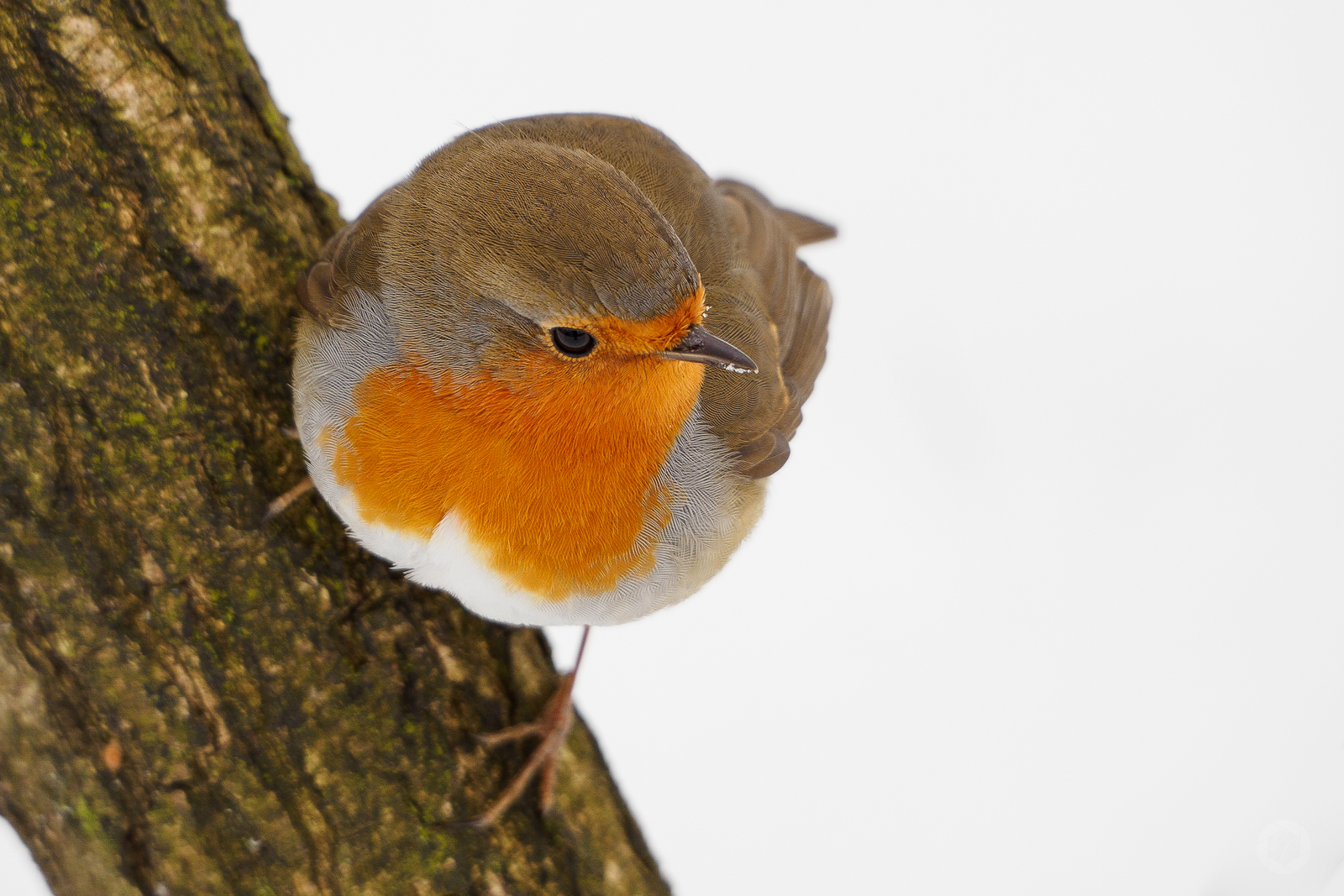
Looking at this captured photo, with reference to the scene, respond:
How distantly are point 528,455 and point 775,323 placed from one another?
49.3 inches

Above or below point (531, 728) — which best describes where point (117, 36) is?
above

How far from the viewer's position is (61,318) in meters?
2.27

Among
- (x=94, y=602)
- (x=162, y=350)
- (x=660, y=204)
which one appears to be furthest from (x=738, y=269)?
(x=94, y=602)

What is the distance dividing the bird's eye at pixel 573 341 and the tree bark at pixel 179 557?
851 millimetres

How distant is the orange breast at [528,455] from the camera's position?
226 centimetres

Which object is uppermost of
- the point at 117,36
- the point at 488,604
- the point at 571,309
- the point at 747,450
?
the point at 117,36

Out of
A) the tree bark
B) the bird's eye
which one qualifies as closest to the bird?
the bird's eye

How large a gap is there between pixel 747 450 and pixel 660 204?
0.70 metres

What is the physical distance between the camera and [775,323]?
3.33 m

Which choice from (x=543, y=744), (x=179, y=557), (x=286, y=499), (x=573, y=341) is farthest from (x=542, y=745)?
(x=573, y=341)

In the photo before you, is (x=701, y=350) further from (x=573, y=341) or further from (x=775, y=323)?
(x=775, y=323)

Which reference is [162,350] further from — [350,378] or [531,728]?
[531,728]

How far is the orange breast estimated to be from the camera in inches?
88.9

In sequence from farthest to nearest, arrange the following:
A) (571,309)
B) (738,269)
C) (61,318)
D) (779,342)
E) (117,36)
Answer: (779,342)
(738,269)
(117,36)
(61,318)
(571,309)
